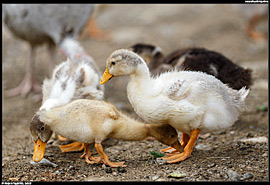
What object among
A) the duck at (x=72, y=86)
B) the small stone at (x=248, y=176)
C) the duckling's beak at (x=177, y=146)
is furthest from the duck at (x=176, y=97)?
the duck at (x=72, y=86)

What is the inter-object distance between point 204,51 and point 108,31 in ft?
18.7

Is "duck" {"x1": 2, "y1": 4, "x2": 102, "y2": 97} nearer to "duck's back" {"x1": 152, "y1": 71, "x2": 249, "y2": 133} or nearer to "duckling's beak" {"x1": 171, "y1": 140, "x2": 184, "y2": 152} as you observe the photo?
"duck's back" {"x1": 152, "y1": 71, "x2": 249, "y2": 133}

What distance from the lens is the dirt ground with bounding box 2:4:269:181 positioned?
330 centimetres

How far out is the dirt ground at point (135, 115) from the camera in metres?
3.30

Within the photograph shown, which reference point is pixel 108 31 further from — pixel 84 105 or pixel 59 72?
pixel 84 105

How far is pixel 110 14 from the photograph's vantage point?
447 inches

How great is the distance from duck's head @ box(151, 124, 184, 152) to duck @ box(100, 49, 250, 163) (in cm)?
12

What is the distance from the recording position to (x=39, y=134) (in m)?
3.52

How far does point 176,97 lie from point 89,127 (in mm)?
872

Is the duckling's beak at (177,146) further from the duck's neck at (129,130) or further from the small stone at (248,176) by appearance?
the small stone at (248,176)

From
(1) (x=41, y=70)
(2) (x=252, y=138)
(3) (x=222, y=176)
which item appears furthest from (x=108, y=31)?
(3) (x=222, y=176)

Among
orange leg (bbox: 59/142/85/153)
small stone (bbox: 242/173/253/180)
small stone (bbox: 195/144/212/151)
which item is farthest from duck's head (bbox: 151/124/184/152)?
orange leg (bbox: 59/142/85/153)

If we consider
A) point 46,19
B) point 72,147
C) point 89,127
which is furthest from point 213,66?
point 46,19

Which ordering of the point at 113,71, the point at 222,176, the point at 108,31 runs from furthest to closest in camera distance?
the point at 108,31
the point at 113,71
the point at 222,176
